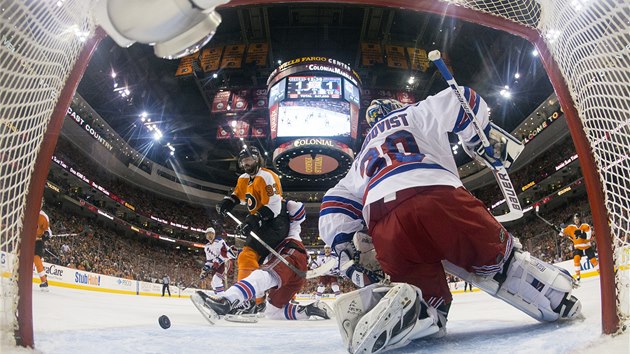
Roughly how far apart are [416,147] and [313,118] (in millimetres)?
9343

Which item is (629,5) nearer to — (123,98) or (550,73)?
(550,73)

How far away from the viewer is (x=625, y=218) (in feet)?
4.13

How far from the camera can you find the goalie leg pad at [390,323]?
4.00ft

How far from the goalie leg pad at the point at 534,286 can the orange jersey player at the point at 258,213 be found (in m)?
1.93

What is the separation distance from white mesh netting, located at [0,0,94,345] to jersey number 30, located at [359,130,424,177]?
3.60 ft

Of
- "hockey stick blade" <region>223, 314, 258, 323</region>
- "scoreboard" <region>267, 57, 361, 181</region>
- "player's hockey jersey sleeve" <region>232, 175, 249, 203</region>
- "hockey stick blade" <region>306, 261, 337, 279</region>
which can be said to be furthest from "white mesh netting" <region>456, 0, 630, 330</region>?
"scoreboard" <region>267, 57, 361, 181</region>

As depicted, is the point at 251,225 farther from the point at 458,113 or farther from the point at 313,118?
the point at 313,118

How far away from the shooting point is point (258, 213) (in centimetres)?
335

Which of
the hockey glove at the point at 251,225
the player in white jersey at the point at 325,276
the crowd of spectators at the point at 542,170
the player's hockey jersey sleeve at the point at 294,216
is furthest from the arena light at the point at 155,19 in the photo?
the crowd of spectators at the point at 542,170

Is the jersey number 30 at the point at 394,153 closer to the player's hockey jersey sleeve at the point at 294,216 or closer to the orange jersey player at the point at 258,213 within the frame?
the orange jersey player at the point at 258,213

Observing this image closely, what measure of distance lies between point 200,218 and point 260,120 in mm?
11692

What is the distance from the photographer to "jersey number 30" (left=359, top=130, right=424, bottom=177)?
1.64 m

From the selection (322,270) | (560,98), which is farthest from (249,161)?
(560,98)

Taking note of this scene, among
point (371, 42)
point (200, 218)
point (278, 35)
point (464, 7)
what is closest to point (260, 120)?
point (278, 35)
